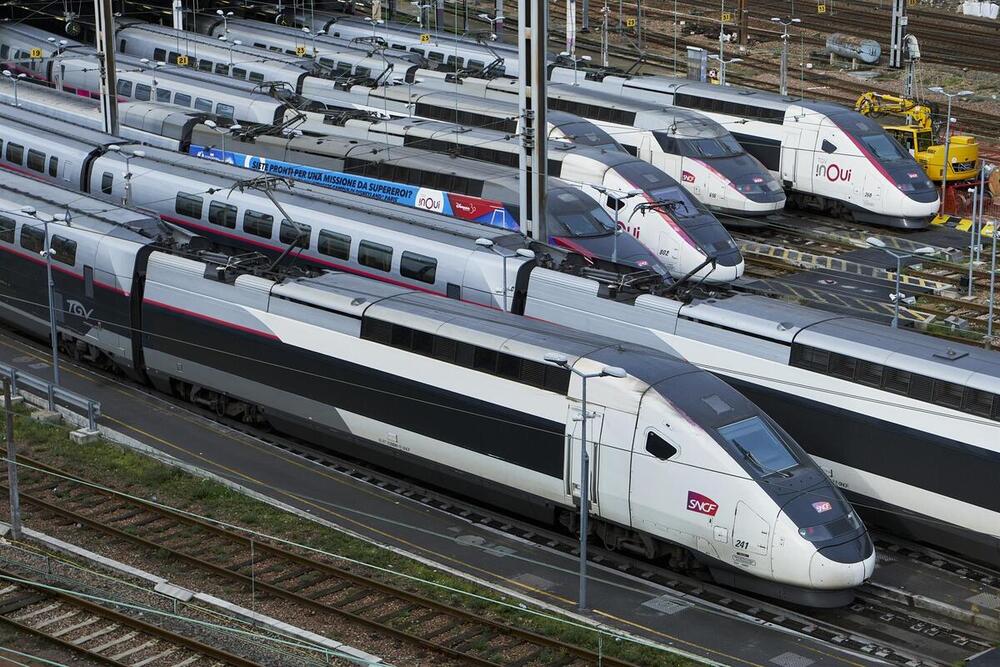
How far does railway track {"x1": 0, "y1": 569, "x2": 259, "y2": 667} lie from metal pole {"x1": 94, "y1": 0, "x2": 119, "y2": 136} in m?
27.6

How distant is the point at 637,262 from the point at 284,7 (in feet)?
189

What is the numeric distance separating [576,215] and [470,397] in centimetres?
1429

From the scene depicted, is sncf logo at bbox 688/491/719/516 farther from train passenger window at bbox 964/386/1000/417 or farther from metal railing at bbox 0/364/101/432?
metal railing at bbox 0/364/101/432

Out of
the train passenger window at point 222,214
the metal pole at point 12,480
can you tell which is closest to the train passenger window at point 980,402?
the metal pole at point 12,480

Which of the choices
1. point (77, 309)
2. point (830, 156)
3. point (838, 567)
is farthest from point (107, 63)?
point (838, 567)

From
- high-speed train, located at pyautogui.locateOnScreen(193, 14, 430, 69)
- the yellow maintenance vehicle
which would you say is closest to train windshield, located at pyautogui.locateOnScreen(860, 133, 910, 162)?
the yellow maintenance vehicle

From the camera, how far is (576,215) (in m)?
47.3

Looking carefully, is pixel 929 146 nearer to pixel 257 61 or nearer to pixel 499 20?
pixel 257 61

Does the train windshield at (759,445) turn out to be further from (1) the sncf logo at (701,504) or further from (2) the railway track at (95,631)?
(2) the railway track at (95,631)

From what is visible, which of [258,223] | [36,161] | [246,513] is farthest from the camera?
[36,161]

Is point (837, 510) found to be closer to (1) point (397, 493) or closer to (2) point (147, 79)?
(1) point (397, 493)

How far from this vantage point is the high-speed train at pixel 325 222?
136ft

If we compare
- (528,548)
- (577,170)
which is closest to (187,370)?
(528,548)

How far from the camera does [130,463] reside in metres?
38.3
